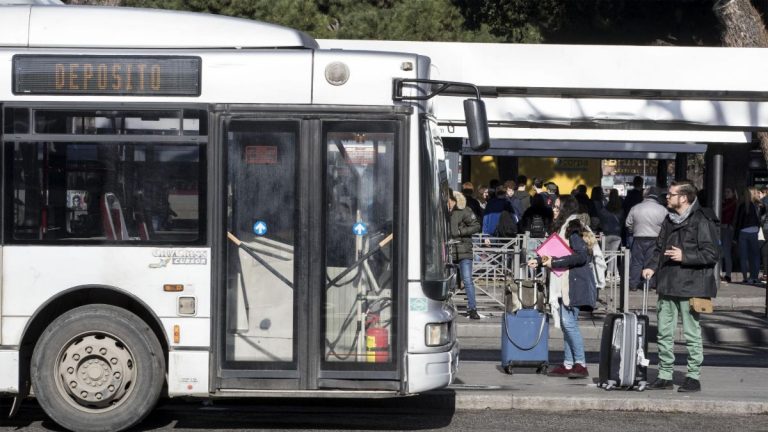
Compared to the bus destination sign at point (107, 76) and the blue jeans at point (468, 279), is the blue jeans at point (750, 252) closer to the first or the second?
the blue jeans at point (468, 279)

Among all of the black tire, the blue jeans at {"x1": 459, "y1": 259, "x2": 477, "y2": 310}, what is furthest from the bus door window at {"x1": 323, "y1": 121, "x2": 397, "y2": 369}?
the blue jeans at {"x1": 459, "y1": 259, "x2": 477, "y2": 310}

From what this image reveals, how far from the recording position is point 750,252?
22.0m

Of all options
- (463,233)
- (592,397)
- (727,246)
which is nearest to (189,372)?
(592,397)

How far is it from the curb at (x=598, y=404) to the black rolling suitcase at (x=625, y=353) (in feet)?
1.60

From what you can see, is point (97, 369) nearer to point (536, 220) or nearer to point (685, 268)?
point (685, 268)

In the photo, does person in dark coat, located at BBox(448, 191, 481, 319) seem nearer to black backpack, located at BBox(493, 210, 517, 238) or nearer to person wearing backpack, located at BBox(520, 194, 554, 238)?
person wearing backpack, located at BBox(520, 194, 554, 238)

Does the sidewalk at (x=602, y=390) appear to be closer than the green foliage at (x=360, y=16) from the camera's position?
Yes

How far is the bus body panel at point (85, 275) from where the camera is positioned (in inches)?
327

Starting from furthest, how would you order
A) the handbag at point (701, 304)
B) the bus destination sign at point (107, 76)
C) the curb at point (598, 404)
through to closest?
the handbag at point (701, 304) → the curb at point (598, 404) → the bus destination sign at point (107, 76)

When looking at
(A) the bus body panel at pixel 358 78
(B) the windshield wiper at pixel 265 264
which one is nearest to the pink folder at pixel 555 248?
(A) the bus body panel at pixel 358 78

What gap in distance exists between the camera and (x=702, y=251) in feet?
32.0

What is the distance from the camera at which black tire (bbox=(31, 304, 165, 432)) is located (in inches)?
328

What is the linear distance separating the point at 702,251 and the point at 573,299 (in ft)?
4.28

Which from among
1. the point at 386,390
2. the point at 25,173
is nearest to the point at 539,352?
the point at 386,390
